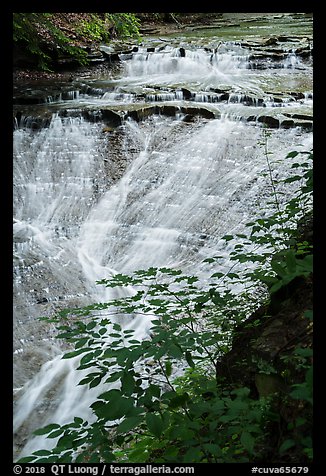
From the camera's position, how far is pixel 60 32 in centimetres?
1052

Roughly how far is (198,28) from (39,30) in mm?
7446

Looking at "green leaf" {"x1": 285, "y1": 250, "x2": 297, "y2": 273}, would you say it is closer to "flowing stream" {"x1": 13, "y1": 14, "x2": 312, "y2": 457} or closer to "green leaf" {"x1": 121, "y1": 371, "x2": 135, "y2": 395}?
"green leaf" {"x1": 121, "y1": 371, "x2": 135, "y2": 395}

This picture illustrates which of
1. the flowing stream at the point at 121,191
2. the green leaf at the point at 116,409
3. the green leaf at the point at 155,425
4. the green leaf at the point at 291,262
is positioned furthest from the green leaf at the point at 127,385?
the flowing stream at the point at 121,191

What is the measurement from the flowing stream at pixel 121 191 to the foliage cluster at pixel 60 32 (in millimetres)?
1270

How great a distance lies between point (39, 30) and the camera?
12117 mm

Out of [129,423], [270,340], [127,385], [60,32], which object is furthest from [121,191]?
[129,423]

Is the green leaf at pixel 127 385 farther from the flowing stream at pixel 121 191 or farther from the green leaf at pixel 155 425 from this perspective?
the flowing stream at pixel 121 191

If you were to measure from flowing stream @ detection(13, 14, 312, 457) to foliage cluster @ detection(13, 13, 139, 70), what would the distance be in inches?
50.0

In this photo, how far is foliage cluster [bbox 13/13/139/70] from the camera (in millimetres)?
10039

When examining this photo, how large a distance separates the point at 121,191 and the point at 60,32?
5355 mm

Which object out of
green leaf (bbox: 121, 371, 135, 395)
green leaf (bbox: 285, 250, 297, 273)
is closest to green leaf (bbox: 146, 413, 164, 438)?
green leaf (bbox: 121, 371, 135, 395)

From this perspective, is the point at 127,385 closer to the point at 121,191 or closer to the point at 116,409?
the point at 116,409
